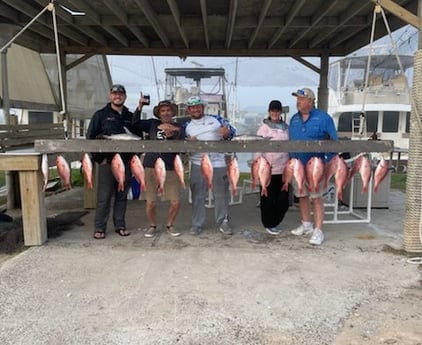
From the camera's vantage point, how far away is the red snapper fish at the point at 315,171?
4299 mm

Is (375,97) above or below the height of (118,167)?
above

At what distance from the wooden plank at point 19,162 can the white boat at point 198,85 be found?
30.2 feet

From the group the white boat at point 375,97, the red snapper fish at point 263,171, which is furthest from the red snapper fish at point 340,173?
the white boat at point 375,97

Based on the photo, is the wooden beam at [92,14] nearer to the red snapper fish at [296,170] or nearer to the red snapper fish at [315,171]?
the red snapper fish at [296,170]

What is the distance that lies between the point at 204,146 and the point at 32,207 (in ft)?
6.75

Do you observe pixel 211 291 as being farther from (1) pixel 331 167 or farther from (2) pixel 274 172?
(2) pixel 274 172

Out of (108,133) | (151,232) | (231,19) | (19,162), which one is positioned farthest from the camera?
(231,19)

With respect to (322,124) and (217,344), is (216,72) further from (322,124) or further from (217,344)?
(217,344)

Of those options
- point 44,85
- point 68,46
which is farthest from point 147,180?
point 44,85

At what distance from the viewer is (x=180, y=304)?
10.9 feet

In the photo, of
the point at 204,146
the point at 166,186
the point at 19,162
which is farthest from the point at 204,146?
the point at 19,162

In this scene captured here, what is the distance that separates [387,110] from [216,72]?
27.4ft

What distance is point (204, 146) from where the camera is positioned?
438cm

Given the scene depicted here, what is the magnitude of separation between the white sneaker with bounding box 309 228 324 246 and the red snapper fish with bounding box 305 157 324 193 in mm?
729
